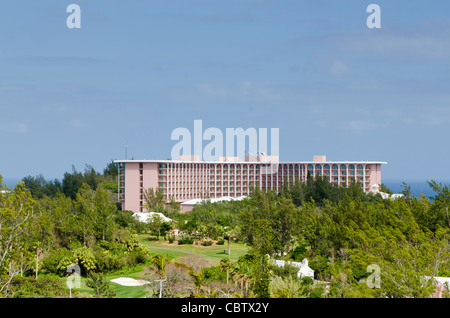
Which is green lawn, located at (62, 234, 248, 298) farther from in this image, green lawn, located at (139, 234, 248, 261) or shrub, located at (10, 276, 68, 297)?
shrub, located at (10, 276, 68, 297)

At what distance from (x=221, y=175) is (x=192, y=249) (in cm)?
5538

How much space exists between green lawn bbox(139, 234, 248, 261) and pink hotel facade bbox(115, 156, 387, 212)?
113 ft

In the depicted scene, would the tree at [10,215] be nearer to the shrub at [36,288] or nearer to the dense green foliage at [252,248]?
the dense green foliage at [252,248]

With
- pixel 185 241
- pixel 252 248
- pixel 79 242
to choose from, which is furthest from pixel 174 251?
pixel 252 248

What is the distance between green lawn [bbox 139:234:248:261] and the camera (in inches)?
2030

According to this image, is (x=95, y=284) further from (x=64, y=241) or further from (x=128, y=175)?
(x=128, y=175)

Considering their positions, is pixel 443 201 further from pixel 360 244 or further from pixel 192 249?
pixel 192 249

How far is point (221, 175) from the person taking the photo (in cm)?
11088

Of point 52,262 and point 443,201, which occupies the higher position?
point 443,201

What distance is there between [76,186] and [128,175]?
25.0 m
